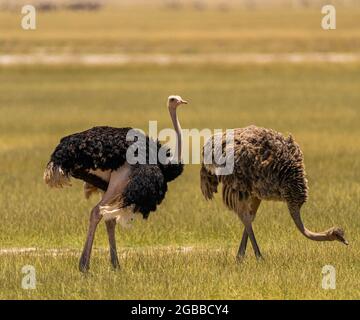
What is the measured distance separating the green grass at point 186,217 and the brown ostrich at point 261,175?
57 cm

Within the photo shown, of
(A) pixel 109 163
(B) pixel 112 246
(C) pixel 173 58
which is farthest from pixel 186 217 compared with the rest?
(C) pixel 173 58

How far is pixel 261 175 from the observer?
14.2m

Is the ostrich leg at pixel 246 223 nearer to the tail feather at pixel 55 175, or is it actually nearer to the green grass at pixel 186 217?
the green grass at pixel 186 217

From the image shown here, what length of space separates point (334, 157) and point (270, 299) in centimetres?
1379

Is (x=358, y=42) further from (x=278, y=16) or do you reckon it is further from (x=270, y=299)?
(x=270, y=299)

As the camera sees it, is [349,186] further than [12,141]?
No

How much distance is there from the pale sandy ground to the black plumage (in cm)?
4472

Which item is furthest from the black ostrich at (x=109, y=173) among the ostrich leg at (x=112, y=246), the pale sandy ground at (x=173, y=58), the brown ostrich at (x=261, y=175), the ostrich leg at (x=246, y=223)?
the pale sandy ground at (x=173, y=58)

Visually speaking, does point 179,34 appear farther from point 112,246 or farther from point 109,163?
point 109,163

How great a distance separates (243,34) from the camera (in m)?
82.6

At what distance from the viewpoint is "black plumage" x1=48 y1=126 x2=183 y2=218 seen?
1334 centimetres

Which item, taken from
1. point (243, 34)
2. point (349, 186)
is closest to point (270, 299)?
point (349, 186)

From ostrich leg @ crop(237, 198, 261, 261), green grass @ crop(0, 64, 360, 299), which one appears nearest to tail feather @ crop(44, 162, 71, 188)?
green grass @ crop(0, 64, 360, 299)

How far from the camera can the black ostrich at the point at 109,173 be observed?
1332 centimetres
